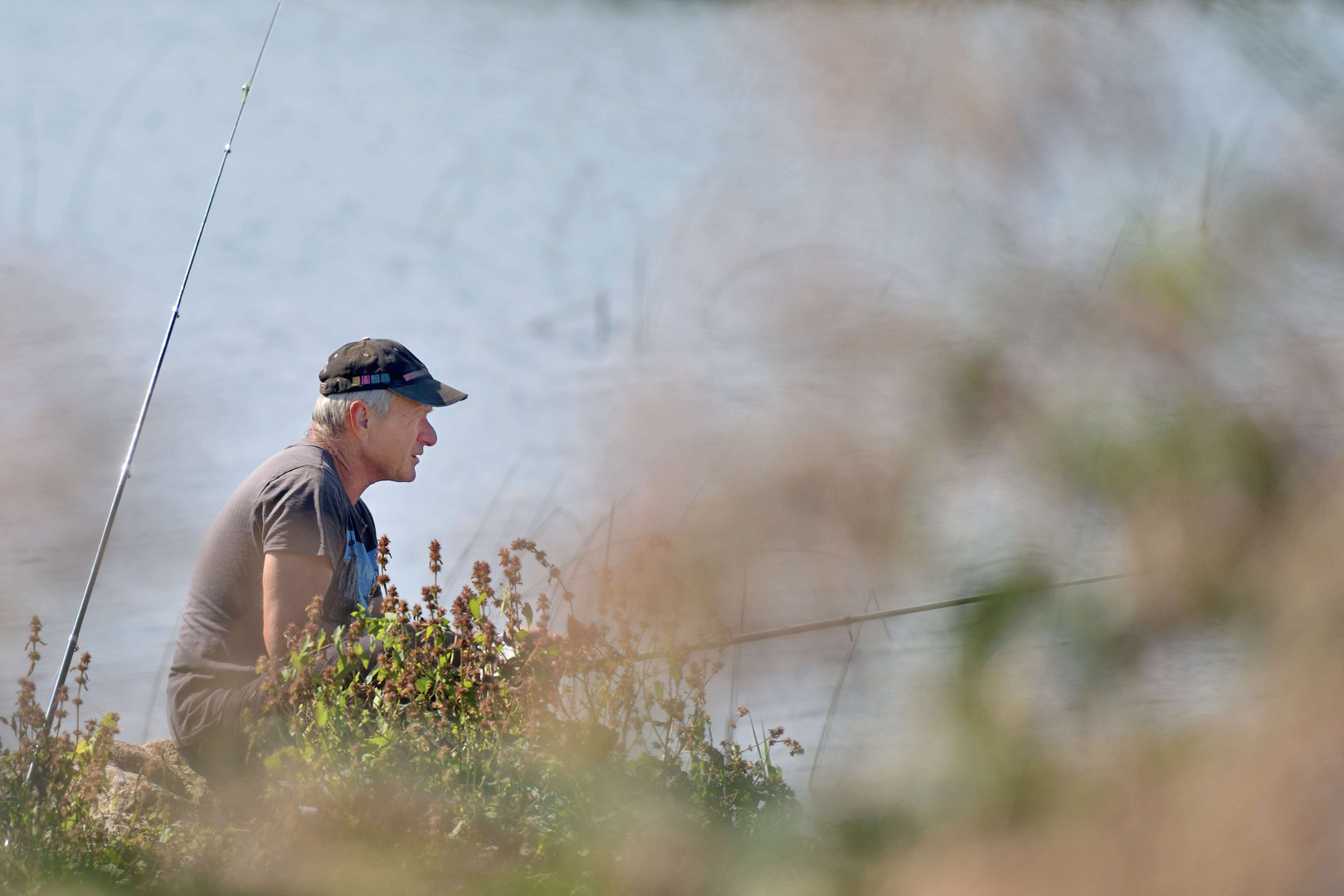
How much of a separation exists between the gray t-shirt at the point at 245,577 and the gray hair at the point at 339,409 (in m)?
0.14

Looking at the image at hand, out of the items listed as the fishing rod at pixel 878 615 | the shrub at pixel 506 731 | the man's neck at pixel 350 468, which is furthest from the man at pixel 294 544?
the fishing rod at pixel 878 615

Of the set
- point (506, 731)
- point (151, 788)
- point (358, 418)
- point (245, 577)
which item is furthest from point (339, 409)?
point (506, 731)

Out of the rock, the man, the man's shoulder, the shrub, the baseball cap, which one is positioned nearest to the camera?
the shrub

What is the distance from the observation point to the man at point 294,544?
1287 mm

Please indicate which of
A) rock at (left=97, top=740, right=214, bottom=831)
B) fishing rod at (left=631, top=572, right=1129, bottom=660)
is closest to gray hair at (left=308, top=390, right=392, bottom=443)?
rock at (left=97, top=740, right=214, bottom=831)

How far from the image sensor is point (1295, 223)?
40 cm

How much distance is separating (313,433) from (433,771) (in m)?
0.80

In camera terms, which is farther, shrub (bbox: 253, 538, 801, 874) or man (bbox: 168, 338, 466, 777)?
man (bbox: 168, 338, 466, 777)

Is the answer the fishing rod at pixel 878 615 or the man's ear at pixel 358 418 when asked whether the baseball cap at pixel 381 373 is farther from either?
the fishing rod at pixel 878 615

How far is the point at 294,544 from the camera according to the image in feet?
4.37

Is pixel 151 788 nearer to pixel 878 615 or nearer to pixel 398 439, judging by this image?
pixel 398 439

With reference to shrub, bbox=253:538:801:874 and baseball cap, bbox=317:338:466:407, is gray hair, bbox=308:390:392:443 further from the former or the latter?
shrub, bbox=253:538:801:874

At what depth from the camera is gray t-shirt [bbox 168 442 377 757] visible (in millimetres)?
1320

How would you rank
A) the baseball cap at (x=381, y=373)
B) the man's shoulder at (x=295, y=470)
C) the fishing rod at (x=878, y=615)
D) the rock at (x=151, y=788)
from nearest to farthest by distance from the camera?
the fishing rod at (x=878, y=615) → the rock at (x=151, y=788) → the man's shoulder at (x=295, y=470) → the baseball cap at (x=381, y=373)
